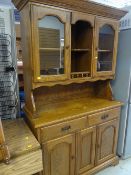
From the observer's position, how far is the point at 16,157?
117cm

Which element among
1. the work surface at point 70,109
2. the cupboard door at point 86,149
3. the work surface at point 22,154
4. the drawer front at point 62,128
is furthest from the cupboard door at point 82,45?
the work surface at point 22,154

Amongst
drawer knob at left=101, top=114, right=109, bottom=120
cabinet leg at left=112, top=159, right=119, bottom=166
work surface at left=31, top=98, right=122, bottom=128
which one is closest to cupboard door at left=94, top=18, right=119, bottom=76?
work surface at left=31, top=98, right=122, bottom=128

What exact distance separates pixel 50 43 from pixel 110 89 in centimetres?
105

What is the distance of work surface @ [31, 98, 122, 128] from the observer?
1.46 m

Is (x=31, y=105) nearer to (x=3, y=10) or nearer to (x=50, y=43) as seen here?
(x=50, y=43)

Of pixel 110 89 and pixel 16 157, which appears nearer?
pixel 16 157

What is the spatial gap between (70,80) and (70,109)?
344 millimetres

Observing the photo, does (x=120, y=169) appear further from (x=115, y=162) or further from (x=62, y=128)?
(x=62, y=128)

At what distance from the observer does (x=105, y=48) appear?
1.84 m

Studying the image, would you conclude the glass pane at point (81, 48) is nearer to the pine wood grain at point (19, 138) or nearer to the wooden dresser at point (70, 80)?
the wooden dresser at point (70, 80)

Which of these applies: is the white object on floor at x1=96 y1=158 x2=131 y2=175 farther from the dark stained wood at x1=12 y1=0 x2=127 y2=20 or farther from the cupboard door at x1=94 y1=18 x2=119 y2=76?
the dark stained wood at x1=12 y1=0 x2=127 y2=20

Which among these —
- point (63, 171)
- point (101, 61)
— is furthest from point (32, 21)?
point (63, 171)

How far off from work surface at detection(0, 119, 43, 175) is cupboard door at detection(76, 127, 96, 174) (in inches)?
21.2

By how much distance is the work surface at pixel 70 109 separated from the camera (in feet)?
4.79
